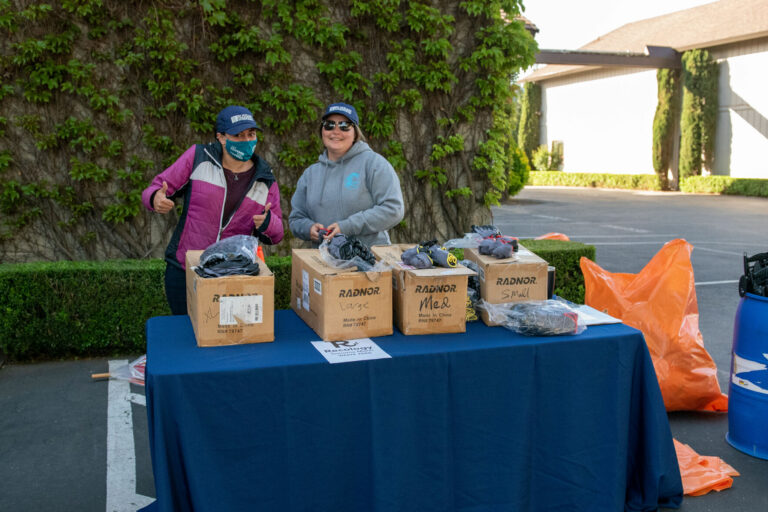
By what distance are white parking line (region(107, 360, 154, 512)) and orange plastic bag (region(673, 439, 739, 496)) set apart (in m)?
2.46

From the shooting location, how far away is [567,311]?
8.39 feet

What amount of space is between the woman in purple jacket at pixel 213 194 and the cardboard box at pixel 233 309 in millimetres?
856

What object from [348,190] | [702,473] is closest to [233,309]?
[348,190]

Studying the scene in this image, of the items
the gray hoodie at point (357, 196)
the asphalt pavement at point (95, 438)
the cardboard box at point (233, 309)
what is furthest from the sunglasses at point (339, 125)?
the asphalt pavement at point (95, 438)

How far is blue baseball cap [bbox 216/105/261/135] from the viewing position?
3.09 meters

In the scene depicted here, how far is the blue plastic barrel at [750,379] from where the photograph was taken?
323cm

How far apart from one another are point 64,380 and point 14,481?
1.48 meters

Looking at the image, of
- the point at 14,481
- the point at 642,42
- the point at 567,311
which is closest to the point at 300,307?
the point at 567,311

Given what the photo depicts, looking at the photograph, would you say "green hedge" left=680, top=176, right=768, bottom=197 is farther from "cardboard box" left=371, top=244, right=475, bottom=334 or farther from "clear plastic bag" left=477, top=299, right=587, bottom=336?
"cardboard box" left=371, top=244, right=475, bottom=334

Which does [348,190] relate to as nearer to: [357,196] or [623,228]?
[357,196]

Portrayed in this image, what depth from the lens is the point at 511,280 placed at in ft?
8.96

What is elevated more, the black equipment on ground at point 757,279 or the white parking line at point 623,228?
the black equipment on ground at point 757,279

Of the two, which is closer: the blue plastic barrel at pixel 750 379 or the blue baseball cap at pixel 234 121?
the blue baseball cap at pixel 234 121

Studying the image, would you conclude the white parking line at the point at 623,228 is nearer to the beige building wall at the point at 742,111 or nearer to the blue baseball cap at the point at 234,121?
the blue baseball cap at the point at 234,121
